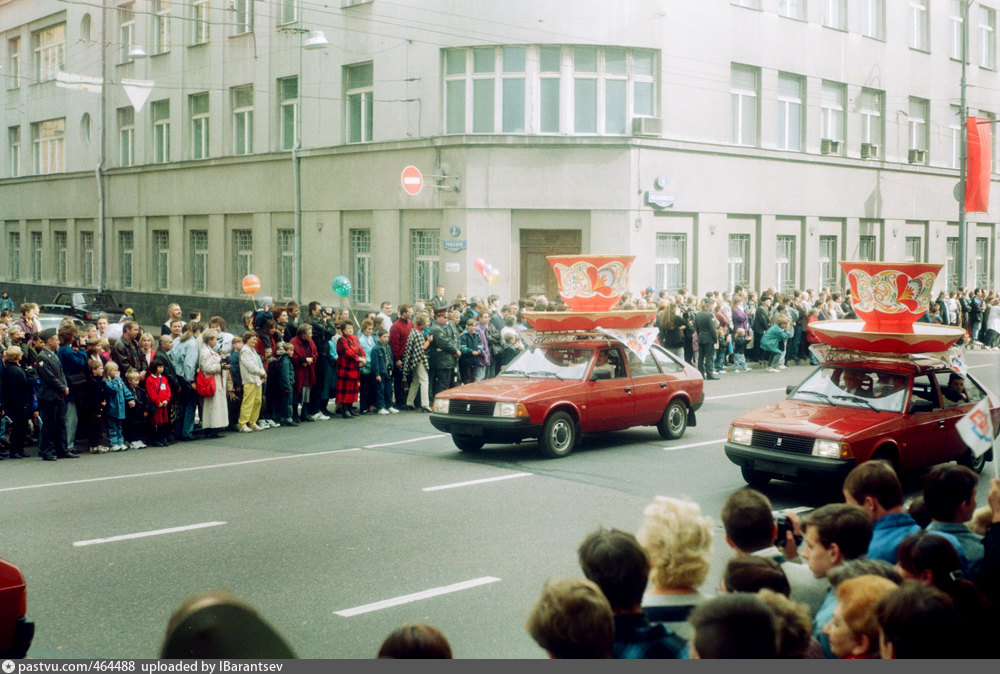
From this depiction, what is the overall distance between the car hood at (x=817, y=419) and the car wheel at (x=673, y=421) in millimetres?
3461

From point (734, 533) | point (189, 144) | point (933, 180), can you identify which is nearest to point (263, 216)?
point (189, 144)

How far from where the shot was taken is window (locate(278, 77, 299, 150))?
3291 centimetres

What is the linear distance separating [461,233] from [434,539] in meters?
18.9

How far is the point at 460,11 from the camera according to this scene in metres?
28.1

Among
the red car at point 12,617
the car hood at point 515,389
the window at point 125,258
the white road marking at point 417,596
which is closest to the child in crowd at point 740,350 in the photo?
the car hood at point 515,389

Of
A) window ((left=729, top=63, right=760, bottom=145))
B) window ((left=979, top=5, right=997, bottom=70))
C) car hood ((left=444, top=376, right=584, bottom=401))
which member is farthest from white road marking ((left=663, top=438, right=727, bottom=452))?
window ((left=979, top=5, right=997, bottom=70))

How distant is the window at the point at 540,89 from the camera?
2806cm

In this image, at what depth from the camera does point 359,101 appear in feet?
101

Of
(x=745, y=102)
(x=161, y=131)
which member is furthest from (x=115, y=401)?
(x=161, y=131)

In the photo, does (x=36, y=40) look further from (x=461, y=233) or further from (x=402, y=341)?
(x=402, y=341)

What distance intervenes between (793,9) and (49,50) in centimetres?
3052

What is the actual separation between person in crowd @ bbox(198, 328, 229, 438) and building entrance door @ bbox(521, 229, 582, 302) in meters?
12.9

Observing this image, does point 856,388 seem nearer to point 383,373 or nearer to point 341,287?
point 383,373

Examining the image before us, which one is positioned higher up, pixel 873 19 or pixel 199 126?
pixel 873 19
